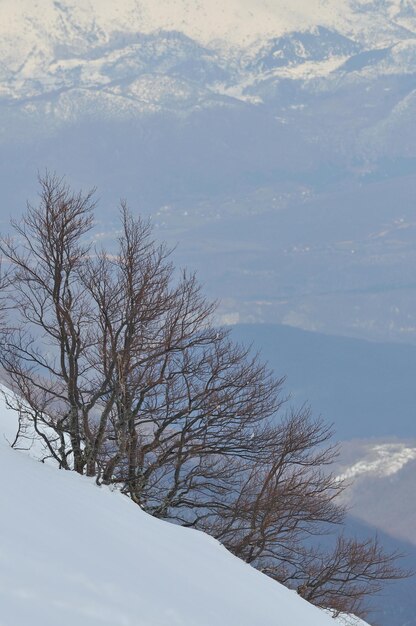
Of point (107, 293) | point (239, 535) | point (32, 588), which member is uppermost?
point (107, 293)

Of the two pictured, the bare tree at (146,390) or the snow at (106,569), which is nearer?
the snow at (106,569)

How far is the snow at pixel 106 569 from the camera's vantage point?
411 inches

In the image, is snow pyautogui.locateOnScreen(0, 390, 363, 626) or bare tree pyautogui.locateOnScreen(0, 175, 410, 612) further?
bare tree pyautogui.locateOnScreen(0, 175, 410, 612)

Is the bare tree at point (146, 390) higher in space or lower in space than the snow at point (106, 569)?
higher

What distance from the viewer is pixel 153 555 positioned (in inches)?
539

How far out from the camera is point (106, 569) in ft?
39.4

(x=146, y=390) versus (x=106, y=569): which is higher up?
(x=146, y=390)

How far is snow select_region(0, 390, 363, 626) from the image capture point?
10.4 metres

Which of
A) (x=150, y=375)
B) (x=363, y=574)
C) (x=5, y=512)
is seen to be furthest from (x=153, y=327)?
(x=5, y=512)

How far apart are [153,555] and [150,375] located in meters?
6.98

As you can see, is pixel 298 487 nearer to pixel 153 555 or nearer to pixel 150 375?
pixel 150 375

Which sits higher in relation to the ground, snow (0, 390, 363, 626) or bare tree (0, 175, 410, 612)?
bare tree (0, 175, 410, 612)

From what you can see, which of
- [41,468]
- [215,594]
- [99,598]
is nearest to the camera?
[99,598]

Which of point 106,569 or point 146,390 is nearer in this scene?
point 106,569
